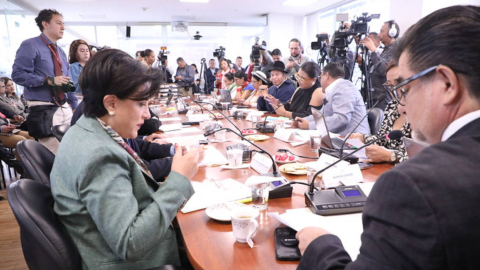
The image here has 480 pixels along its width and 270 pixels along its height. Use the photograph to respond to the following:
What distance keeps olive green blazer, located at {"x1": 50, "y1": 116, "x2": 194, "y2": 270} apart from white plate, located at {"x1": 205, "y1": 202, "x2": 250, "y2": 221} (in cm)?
10

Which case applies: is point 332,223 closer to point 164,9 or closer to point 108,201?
point 108,201

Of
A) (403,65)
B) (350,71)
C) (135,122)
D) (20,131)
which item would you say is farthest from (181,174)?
(350,71)

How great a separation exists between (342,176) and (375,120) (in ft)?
5.00

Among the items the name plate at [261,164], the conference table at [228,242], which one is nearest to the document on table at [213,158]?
the name plate at [261,164]

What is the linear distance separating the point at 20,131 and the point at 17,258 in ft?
7.69

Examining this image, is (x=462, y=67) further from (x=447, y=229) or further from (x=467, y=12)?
(x=447, y=229)

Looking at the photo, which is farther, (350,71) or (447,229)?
(350,71)

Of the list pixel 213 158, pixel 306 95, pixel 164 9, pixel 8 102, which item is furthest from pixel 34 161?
pixel 164 9

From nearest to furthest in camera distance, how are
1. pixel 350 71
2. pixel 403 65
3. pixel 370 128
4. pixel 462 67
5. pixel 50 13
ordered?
pixel 462 67, pixel 403 65, pixel 370 128, pixel 50 13, pixel 350 71

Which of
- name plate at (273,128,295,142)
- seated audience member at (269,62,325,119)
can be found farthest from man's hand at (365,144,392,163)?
seated audience member at (269,62,325,119)

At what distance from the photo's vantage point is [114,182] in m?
0.85

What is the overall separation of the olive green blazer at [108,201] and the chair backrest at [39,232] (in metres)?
0.05

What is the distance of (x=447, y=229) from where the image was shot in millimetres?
464

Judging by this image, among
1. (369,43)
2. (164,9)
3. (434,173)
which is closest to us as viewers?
(434,173)
